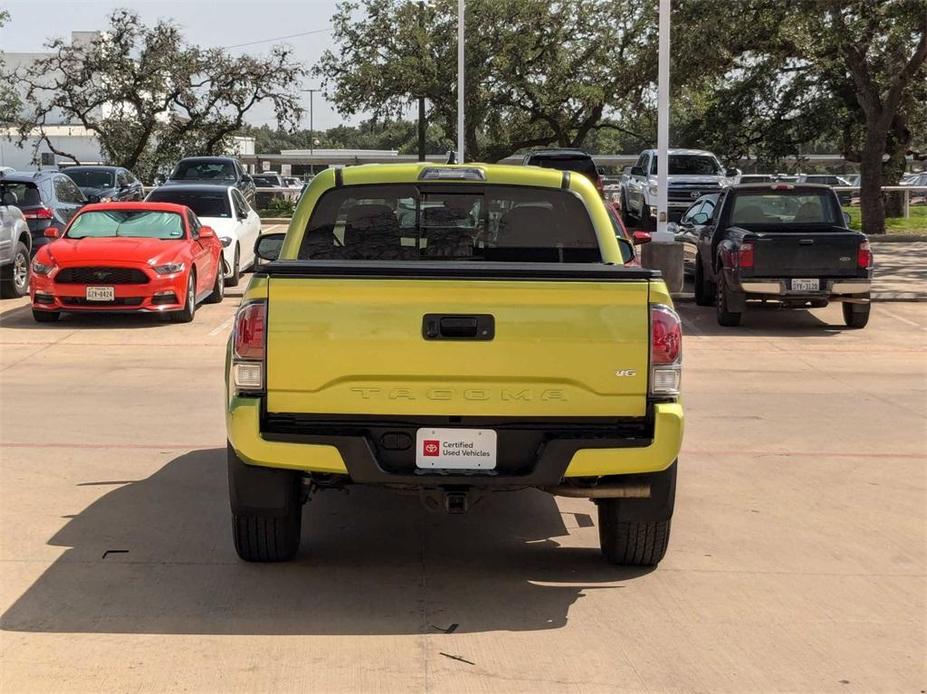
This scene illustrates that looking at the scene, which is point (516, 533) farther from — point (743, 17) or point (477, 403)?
point (743, 17)

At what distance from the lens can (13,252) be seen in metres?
18.5

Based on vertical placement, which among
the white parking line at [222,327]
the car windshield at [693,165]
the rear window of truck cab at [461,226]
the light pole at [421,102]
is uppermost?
the light pole at [421,102]

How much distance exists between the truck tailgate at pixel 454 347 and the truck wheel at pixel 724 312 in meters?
10.9

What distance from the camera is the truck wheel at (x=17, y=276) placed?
732 inches

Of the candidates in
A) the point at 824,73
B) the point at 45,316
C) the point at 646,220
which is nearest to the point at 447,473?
the point at 45,316

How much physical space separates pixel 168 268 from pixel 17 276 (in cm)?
399

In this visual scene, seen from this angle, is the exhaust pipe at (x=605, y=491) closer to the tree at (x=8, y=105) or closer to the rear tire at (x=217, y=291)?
the rear tire at (x=217, y=291)

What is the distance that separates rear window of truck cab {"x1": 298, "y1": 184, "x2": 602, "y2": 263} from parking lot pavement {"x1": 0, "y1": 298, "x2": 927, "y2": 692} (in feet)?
4.73

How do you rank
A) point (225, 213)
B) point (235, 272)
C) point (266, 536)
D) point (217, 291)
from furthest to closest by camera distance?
point (225, 213) → point (235, 272) → point (217, 291) → point (266, 536)

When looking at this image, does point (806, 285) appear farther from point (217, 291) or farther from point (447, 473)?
point (447, 473)

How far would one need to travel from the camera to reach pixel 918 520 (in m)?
7.45

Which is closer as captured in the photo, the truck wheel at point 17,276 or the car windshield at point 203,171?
the truck wheel at point 17,276

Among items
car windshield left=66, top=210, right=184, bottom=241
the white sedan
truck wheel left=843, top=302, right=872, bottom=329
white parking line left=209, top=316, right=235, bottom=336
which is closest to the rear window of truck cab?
white parking line left=209, top=316, right=235, bottom=336

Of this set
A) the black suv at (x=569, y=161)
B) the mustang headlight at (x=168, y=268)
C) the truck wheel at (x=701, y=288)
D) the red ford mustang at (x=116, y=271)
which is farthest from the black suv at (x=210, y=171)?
the truck wheel at (x=701, y=288)
